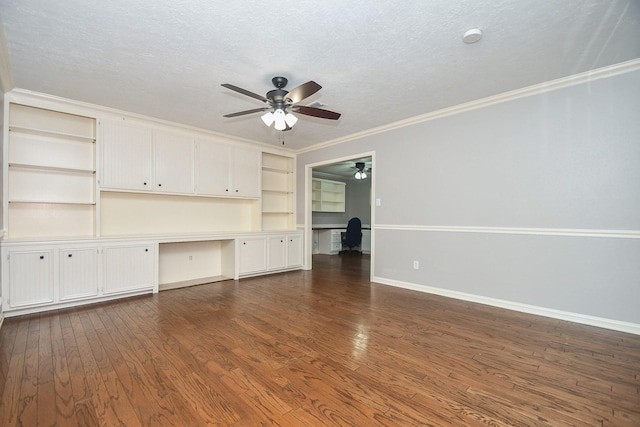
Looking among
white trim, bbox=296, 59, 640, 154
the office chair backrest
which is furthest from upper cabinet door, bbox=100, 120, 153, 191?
the office chair backrest

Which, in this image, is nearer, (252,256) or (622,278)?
(622,278)

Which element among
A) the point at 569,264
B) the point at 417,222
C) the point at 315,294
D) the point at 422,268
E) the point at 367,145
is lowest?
the point at 315,294

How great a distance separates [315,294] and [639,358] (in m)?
3.17

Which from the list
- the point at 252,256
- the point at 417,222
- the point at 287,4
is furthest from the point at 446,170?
the point at 252,256

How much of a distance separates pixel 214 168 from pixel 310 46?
316 centimetres

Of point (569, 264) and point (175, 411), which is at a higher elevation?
point (569, 264)

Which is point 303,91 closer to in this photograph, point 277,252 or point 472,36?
point 472,36

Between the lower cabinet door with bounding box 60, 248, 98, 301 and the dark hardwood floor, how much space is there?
26 centimetres

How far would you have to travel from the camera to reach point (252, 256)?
5.09 meters

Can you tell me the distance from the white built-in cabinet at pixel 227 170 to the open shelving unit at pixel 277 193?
0.48 meters

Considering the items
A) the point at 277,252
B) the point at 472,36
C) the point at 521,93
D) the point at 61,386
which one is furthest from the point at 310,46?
the point at 277,252

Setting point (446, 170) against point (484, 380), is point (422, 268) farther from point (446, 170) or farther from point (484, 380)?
point (484, 380)

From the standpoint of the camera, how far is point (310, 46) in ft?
7.84

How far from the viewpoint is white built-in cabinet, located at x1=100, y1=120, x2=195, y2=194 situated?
12.6 feet
